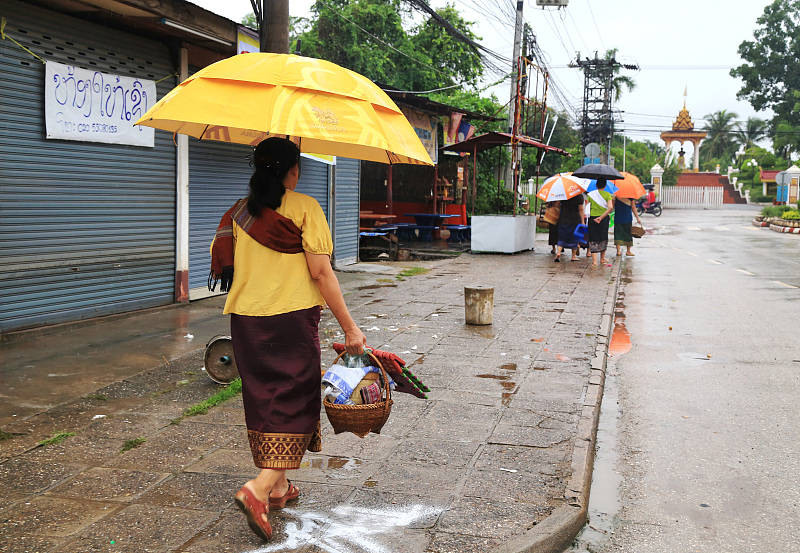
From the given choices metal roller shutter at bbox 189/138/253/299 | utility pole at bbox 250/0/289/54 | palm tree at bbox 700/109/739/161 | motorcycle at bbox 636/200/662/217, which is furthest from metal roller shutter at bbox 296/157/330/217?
palm tree at bbox 700/109/739/161

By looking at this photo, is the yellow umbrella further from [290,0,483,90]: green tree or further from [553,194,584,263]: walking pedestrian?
[290,0,483,90]: green tree

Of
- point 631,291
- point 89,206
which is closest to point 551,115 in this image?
point 631,291

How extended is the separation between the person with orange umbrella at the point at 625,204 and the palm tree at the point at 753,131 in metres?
60.3

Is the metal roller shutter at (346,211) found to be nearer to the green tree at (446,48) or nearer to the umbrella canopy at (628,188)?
the umbrella canopy at (628,188)

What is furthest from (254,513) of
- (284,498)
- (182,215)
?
(182,215)

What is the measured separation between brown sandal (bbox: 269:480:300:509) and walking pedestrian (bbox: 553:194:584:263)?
12.8 meters

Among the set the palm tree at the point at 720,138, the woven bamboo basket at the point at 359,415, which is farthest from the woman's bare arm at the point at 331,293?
the palm tree at the point at 720,138

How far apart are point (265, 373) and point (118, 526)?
3.17 feet

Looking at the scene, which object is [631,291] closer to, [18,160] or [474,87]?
[18,160]

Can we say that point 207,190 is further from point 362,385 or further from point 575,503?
point 575,503

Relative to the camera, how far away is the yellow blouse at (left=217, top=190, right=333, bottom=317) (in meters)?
3.53

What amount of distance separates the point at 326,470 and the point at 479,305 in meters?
4.80

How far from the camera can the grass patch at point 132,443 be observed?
4.51 m

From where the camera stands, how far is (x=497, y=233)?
57.9 feet
